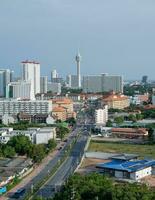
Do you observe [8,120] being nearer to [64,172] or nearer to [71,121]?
[71,121]

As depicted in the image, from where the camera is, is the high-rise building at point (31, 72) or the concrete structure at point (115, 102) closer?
the concrete structure at point (115, 102)

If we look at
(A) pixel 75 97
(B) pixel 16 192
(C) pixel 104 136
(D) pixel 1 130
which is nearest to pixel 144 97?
→ (A) pixel 75 97

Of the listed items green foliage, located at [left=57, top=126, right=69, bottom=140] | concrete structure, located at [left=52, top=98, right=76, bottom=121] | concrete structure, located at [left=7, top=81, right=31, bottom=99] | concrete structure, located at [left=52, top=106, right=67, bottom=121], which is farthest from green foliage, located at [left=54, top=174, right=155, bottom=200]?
concrete structure, located at [left=7, top=81, right=31, bottom=99]

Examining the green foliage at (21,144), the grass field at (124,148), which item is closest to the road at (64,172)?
the grass field at (124,148)

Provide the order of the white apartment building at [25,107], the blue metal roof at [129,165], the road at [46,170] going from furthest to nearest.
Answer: the white apartment building at [25,107]
the blue metal roof at [129,165]
the road at [46,170]

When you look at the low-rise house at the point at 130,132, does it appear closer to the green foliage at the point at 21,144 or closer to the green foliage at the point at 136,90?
the green foliage at the point at 21,144

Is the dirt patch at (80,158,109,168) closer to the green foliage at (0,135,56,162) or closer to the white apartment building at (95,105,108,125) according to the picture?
the green foliage at (0,135,56,162)

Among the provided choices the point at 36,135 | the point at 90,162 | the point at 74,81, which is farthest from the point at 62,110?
the point at 74,81

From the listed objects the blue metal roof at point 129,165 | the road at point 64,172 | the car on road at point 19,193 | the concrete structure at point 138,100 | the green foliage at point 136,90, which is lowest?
the car on road at point 19,193
